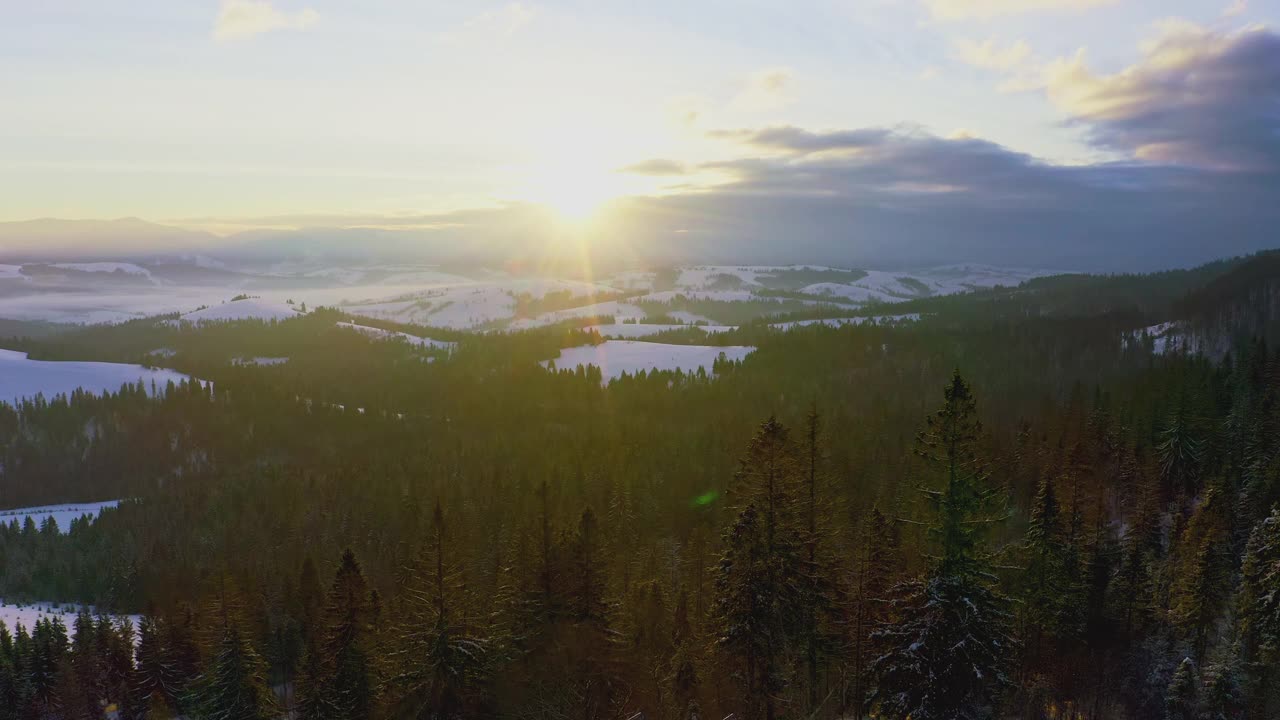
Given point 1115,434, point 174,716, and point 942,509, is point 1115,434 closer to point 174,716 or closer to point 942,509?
point 942,509

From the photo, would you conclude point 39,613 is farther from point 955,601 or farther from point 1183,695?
point 1183,695

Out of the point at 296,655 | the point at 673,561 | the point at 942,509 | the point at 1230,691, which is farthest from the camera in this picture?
the point at 673,561

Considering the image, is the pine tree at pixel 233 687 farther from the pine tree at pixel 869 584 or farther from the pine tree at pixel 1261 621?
the pine tree at pixel 1261 621

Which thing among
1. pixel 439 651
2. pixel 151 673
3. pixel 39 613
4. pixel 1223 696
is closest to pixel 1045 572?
pixel 1223 696

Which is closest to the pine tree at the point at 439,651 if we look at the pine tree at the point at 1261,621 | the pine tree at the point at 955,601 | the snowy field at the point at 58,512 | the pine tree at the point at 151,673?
the pine tree at the point at 955,601

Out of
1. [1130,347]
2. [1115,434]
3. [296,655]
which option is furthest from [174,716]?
[1130,347]

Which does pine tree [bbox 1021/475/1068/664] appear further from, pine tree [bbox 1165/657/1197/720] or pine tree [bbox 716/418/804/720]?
pine tree [bbox 716/418/804/720]

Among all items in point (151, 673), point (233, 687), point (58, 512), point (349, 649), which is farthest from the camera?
point (58, 512)
